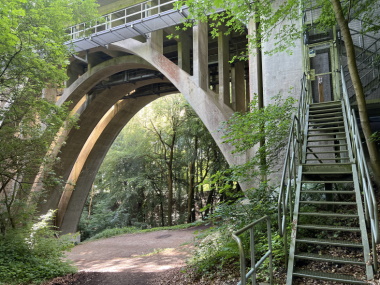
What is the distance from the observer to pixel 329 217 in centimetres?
501

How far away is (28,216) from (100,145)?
42.0ft

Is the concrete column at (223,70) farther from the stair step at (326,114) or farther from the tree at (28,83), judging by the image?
the tree at (28,83)

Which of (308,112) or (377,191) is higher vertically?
(308,112)

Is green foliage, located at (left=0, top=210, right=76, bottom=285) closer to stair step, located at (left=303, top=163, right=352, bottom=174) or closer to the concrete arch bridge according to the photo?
the concrete arch bridge

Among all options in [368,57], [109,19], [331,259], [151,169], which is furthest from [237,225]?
[151,169]

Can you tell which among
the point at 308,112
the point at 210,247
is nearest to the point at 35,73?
the point at 210,247

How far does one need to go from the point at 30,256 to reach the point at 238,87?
11.3 metres

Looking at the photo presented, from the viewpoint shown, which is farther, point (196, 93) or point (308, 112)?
point (196, 93)

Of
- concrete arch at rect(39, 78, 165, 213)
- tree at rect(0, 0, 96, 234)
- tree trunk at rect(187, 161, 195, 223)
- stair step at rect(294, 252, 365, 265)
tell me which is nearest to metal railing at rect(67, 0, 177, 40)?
tree at rect(0, 0, 96, 234)

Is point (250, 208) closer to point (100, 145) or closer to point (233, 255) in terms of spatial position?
point (233, 255)

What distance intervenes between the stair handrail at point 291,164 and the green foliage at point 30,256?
21.3ft

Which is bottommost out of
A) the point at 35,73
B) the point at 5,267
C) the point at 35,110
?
the point at 5,267

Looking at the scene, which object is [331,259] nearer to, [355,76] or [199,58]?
[355,76]

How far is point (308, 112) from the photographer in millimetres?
6508
